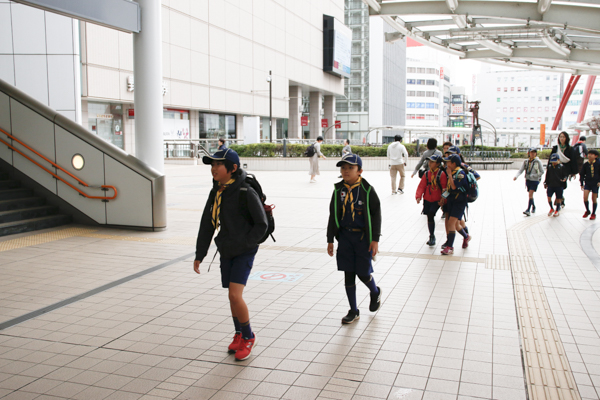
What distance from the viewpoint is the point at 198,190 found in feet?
55.1

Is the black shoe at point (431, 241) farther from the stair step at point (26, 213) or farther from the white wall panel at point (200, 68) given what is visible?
the white wall panel at point (200, 68)

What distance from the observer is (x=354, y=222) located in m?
4.64

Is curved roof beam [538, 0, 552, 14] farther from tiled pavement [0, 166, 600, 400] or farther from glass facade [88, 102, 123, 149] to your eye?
glass facade [88, 102, 123, 149]

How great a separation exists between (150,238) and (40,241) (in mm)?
1728

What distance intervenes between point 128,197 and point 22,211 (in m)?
1.89

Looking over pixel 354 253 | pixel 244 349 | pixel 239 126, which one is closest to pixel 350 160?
pixel 354 253

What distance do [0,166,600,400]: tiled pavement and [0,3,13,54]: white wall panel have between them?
5462 millimetres

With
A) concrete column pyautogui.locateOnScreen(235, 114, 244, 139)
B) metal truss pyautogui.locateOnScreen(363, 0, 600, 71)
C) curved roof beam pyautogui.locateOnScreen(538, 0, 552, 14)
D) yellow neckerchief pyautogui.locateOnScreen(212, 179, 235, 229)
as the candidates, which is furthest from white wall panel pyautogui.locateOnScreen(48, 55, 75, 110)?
concrete column pyautogui.locateOnScreen(235, 114, 244, 139)

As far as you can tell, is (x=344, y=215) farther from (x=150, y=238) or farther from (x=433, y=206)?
(x=150, y=238)

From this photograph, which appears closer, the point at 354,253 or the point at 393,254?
the point at 354,253

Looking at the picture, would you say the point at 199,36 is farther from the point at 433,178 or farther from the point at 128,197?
the point at 433,178

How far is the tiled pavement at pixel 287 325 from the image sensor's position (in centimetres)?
364

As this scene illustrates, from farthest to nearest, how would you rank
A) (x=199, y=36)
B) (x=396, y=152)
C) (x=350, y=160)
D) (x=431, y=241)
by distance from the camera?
1. (x=199, y=36)
2. (x=396, y=152)
3. (x=431, y=241)
4. (x=350, y=160)

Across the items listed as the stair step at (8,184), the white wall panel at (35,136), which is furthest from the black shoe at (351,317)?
the stair step at (8,184)
